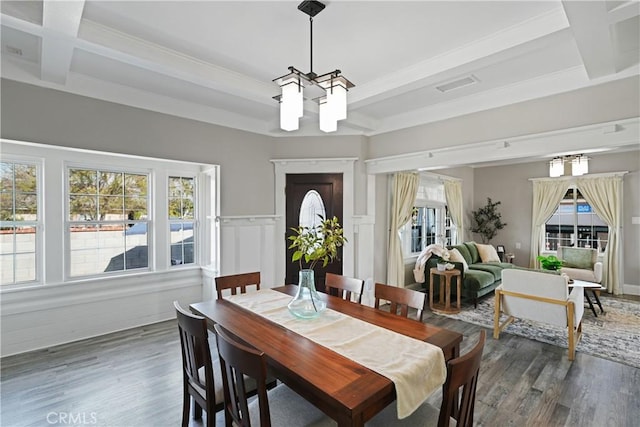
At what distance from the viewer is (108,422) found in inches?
87.5

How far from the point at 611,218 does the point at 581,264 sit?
1060 mm

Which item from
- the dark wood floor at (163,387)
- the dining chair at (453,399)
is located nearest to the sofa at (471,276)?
the dark wood floor at (163,387)

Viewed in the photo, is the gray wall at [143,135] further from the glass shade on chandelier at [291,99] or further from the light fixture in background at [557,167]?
the light fixture in background at [557,167]

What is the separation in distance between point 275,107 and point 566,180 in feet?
21.6

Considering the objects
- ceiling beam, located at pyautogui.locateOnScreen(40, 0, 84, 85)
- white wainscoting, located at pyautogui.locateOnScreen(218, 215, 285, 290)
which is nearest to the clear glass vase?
ceiling beam, located at pyautogui.locateOnScreen(40, 0, 84, 85)

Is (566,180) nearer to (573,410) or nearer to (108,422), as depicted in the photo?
(573,410)

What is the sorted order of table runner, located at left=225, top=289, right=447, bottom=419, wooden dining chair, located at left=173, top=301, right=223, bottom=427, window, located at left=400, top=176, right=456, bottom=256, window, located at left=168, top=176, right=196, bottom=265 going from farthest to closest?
1. window, located at left=400, top=176, right=456, bottom=256
2. window, located at left=168, top=176, right=196, bottom=265
3. wooden dining chair, located at left=173, top=301, right=223, bottom=427
4. table runner, located at left=225, top=289, right=447, bottom=419

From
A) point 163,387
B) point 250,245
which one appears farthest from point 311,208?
point 163,387

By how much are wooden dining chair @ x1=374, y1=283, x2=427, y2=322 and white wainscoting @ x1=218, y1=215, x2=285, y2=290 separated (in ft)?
7.96

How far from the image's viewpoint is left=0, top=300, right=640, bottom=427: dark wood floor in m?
2.31

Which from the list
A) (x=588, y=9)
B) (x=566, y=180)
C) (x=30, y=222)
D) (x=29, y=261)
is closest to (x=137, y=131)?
(x=30, y=222)

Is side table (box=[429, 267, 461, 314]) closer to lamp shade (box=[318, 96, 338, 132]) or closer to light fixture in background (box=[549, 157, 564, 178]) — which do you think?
light fixture in background (box=[549, 157, 564, 178])

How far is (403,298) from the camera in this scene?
2.38 metres

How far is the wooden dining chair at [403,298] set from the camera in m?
2.21
